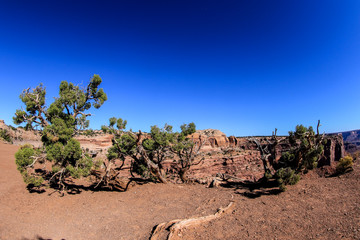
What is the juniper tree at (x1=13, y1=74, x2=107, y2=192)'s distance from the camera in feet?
29.1

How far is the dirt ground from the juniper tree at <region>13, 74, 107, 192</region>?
5.17 ft

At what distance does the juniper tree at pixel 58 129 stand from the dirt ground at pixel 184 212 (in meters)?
1.58

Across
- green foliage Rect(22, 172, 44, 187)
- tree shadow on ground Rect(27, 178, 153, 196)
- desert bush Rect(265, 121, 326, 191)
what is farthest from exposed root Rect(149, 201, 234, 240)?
green foliage Rect(22, 172, 44, 187)

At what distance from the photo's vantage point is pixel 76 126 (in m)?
10.3

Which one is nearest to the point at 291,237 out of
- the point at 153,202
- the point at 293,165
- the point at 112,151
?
the point at 153,202

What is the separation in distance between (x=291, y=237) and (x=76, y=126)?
11537mm

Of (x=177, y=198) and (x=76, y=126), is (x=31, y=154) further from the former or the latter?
(x=177, y=198)

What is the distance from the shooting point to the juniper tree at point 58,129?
8.87 meters

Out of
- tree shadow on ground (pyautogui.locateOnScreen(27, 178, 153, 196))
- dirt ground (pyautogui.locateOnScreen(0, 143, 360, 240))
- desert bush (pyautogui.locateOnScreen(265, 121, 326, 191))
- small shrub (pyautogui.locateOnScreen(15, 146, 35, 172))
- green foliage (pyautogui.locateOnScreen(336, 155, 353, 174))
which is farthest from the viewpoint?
green foliage (pyautogui.locateOnScreen(336, 155, 353, 174))

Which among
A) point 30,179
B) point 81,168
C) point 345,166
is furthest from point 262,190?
point 30,179

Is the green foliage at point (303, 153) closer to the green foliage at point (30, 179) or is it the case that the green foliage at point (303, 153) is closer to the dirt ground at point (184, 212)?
the dirt ground at point (184, 212)

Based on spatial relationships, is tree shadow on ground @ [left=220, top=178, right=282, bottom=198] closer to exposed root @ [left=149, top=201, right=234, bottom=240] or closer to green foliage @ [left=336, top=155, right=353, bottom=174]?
exposed root @ [left=149, top=201, right=234, bottom=240]

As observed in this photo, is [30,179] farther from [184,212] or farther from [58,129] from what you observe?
[184,212]

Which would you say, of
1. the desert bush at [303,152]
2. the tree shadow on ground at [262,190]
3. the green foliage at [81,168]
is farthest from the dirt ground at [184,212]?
the green foliage at [81,168]
